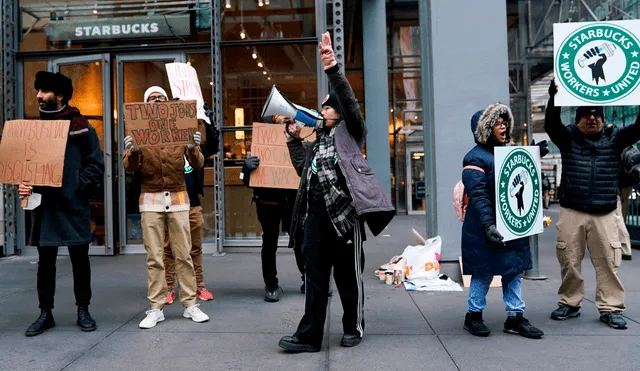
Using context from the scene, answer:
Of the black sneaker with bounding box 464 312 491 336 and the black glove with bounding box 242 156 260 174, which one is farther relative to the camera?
the black glove with bounding box 242 156 260 174

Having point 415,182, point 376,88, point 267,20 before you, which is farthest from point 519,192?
point 415,182

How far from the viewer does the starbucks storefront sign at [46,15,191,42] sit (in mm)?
9469

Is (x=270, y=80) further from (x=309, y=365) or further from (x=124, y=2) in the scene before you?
(x=309, y=365)

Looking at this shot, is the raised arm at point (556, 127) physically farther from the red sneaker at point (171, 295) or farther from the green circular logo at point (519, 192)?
the red sneaker at point (171, 295)

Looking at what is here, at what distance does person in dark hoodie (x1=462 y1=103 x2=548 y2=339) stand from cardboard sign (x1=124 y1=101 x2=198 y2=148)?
2371mm

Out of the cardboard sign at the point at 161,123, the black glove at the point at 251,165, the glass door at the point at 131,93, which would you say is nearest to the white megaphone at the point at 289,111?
the cardboard sign at the point at 161,123

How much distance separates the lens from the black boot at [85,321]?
4554 millimetres

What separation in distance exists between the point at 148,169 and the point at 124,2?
6056 millimetres

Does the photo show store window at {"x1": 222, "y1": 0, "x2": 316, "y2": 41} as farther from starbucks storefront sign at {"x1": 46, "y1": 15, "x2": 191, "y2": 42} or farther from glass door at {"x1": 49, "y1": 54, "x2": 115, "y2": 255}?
glass door at {"x1": 49, "y1": 54, "x2": 115, "y2": 255}

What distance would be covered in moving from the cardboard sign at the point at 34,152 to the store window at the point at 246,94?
504cm

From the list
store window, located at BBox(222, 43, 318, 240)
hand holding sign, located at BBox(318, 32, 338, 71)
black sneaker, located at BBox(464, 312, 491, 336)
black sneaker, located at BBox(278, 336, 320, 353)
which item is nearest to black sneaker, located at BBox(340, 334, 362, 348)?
black sneaker, located at BBox(278, 336, 320, 353)

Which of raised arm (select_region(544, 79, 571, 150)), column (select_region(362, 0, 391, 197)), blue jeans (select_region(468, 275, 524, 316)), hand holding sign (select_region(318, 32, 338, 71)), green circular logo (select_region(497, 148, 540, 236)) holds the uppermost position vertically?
column (select_region(362, 0, 391, 197))

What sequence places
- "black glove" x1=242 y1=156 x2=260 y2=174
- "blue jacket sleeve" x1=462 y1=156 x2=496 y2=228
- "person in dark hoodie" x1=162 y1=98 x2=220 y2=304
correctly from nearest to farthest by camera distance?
"blue jacket sleeve" x1=462 y1=156 x2=496 y2=228
"person in dark hoodie" x1=162 y1=98 x2=220 y2=304
"black glove" x1=242 y1=156 x2=260 y2=174

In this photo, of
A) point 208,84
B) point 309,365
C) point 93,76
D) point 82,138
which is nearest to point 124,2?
point 93,76
